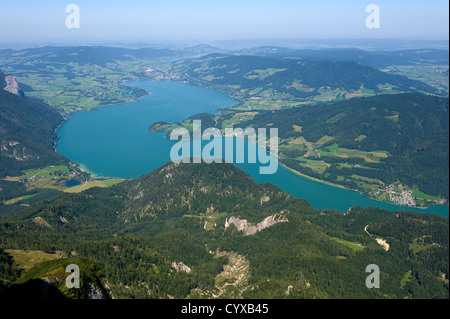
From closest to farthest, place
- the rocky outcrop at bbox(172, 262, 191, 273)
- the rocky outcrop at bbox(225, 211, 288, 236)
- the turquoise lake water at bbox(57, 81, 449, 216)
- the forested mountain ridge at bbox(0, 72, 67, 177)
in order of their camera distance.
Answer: the rocky outcrop at bbox(172, 262, 191, 273)
the rocky outcrop at bbox(225, 211, 288, 236)
the turquoise lake water at bbox(57, 81, 449, 216)
the forested mountain ridge at bbox(0, 72, 67, 177)

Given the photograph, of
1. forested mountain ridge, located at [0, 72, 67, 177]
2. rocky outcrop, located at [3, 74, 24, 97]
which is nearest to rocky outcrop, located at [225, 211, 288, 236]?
forested mountain ridge, located at [0, 72, 67, 177]

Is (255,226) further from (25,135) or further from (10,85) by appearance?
(10,85)

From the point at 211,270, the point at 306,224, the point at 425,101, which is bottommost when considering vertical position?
the point at 211,270

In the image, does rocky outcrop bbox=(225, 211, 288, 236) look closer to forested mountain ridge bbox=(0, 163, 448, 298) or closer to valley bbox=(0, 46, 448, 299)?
valley bbox=(0, 46, 448, 299)

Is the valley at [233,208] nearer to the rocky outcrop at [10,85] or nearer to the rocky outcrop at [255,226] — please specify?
the rocky outcrop at [255,226]

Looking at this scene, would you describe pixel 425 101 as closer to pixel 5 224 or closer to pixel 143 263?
pixel 143 263

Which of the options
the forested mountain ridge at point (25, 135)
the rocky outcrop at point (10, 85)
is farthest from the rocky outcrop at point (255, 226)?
the rocky outcrop at point (10, 85)

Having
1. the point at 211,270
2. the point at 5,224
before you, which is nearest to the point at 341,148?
the point at 211,270
